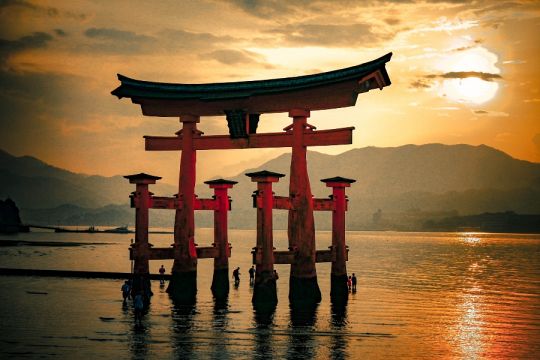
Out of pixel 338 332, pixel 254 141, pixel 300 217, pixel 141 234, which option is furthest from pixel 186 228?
pixel 338 332

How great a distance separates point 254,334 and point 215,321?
3.51 meters

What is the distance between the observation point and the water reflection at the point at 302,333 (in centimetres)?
2486

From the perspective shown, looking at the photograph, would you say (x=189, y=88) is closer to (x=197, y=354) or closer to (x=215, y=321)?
Result: (x=215, y=321)

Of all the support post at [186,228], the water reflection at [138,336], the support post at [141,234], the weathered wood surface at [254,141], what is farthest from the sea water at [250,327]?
the weathered wood surface at [254,141]

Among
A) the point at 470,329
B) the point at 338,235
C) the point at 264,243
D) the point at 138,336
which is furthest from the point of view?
the point at 338,235

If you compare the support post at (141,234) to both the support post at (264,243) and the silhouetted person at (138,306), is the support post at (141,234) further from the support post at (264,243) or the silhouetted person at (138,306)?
the support post at (264,243)

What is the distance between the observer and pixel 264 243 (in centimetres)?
3197

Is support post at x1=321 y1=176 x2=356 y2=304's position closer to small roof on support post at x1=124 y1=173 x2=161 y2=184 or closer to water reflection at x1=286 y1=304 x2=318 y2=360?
water reflection at x1=286 y1=304 x2=318 y2=360

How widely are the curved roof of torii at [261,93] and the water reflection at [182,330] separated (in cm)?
1016

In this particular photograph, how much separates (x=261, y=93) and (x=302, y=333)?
1192 centimetres

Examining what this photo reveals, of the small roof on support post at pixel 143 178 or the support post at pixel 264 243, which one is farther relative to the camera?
the small roof on support post at pixel 143 178

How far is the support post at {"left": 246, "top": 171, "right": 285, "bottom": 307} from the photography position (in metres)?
32.0

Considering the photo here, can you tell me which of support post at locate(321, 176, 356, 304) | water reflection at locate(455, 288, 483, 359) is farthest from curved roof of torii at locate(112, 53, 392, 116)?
water reflection at locate(455, 288, 483, 359)

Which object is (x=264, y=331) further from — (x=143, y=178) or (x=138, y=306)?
(x=143, y=178)
